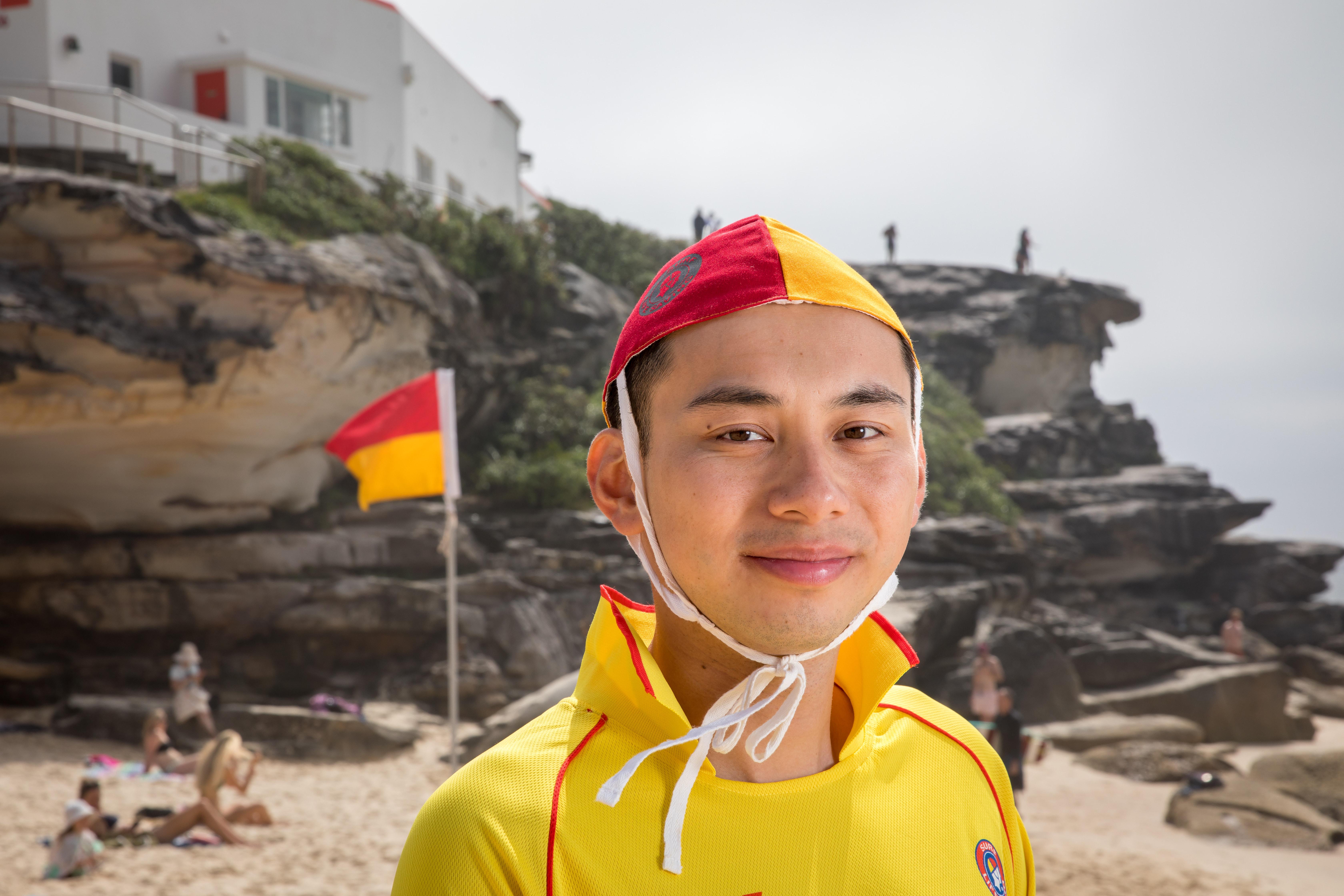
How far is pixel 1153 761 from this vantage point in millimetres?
13055

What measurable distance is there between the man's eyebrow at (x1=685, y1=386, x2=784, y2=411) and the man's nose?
61 mm

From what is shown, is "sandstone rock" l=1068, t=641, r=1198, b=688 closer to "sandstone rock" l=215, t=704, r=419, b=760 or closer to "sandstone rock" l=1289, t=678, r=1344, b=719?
"sandstone rock" l=1289, t=678, r=1344, b=719

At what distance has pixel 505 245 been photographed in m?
18.2

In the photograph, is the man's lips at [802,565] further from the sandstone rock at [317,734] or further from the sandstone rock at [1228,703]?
the sandstone rock at [1228,703]

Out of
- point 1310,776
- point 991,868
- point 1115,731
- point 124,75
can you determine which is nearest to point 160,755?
point 991,868

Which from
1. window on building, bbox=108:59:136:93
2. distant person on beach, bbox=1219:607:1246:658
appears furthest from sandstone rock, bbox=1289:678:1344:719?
window on building, bbox=108:59:136:93

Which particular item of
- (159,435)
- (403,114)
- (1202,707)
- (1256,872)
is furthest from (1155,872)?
(403,114)

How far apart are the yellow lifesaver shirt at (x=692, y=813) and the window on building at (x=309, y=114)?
20.5 metres

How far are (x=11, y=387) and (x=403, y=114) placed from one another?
12.4 metres

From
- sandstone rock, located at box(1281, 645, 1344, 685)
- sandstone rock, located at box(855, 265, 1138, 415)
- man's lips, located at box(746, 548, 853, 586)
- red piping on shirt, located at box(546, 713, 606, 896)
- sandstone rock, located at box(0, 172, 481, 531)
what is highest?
sandstone rock, located at box(855, 265, 1138, 415)

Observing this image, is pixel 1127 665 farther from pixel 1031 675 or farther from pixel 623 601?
pixel 623 601

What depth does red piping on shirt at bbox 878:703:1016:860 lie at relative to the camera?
1.44 metres

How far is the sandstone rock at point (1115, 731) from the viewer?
14.3 meters

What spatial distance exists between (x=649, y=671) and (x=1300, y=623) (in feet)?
86.9
